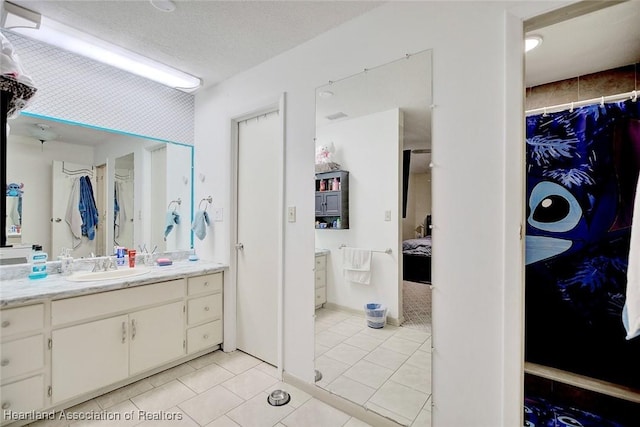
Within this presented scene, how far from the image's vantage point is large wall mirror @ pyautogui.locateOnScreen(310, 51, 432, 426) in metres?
1.56

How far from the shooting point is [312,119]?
1992 millimetres

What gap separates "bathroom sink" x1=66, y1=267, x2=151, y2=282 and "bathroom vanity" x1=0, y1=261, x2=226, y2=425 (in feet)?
0.24

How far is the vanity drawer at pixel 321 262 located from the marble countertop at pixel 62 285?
42.1 inches

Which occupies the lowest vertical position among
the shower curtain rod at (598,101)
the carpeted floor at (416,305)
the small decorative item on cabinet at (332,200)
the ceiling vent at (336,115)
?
the carpeted floor at (416,305)

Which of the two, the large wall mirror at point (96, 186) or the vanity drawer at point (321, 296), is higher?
the large wall mirror at point (96, 186)

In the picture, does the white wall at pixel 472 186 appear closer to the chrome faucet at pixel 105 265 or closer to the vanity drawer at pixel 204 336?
the vanity drawer at pixel 204 336

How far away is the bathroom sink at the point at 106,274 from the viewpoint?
2.00 meters

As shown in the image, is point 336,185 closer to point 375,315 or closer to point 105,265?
point 375,315

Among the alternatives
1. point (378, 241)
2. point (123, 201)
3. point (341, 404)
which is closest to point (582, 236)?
point (378, 241)

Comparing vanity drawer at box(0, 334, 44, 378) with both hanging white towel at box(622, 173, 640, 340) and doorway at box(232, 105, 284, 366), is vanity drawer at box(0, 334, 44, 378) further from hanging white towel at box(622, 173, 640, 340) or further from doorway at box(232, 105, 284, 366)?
hanging white towel at box(622, 173, 640, 340)

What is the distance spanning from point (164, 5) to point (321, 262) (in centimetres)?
186

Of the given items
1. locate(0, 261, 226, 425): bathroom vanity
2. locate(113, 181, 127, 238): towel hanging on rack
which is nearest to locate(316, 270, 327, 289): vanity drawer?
locate(0, 261, 226, 425): bathroom vanity

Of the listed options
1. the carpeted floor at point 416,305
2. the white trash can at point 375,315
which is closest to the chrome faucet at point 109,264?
the white trash can at point 375,315

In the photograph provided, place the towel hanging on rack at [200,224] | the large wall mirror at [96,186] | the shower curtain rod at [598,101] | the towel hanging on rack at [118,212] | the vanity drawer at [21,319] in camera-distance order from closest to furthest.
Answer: the vanity drawer at [21,319], the shower curtain rod at [598,101], the large wall mirror at [96,186], the towel hanging on rack at [118,212], the towel hanging on rack at [200,224]
